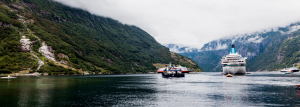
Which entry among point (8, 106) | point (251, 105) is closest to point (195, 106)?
point (251, 105)

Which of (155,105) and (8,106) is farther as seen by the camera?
(155,105)

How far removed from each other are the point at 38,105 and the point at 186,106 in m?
38.2

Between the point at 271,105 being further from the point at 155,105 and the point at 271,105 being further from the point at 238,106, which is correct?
the point at 155,105

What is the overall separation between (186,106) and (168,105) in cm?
504

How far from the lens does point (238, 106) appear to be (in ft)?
184

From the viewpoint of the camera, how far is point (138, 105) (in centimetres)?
5912

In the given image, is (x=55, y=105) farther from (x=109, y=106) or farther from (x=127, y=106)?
(x=127, y=106)

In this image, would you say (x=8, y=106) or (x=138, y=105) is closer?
(x=8, y=106)

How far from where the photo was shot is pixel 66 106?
183 feet

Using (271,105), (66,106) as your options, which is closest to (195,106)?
(271,105)

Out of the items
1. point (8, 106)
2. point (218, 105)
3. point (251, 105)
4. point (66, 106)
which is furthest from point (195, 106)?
point (8, 106)

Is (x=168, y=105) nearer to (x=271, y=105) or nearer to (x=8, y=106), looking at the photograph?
(x=271, y=105)

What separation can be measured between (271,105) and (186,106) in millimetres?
21417

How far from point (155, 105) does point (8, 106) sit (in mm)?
36716
